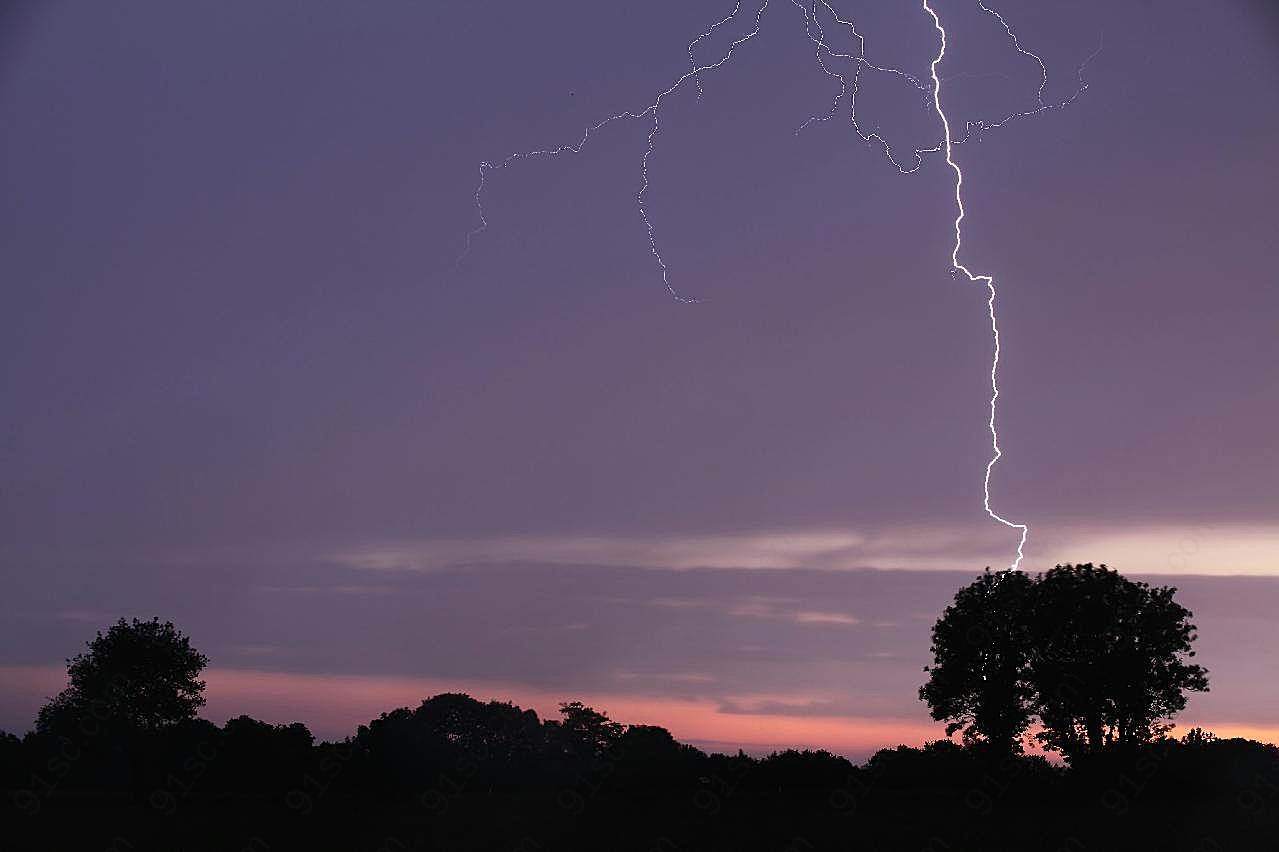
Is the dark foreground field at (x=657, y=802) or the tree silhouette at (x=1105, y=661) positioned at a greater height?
the tree silhouette at (x=1105, y=661)

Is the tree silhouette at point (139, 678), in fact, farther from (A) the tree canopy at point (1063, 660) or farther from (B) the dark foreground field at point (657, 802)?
(A) the tree canopy at point (1063, 660)

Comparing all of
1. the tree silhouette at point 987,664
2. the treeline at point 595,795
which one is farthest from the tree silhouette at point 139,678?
the tree silhouette at point 987,664

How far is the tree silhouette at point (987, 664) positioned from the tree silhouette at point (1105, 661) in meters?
0.79

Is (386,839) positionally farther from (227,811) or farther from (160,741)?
(160,741)

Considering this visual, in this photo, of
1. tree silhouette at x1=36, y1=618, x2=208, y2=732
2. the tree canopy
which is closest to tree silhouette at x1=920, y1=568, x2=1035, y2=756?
the tree canopy

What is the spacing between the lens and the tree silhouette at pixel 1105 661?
52438 mm

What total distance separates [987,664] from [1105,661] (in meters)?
5.08

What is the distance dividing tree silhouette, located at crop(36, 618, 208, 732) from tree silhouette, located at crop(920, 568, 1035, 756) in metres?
37.3

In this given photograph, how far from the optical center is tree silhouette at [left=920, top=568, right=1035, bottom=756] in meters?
54.1

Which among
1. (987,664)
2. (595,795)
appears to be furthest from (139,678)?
(987,664)

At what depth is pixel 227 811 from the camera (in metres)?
47.6

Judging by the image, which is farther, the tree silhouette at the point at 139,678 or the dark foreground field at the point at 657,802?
the tree silhouette at the point at 139,678

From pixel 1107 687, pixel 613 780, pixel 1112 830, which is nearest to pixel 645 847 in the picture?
pixel 1112 830

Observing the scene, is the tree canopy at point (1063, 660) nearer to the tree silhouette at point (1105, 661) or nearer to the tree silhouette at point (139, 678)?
the tree silhouette at point (1105, 661)
